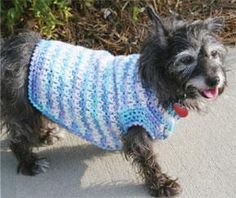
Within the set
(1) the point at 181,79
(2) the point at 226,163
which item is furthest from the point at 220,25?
(2) the point at 226,163

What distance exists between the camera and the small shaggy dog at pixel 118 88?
121 inches

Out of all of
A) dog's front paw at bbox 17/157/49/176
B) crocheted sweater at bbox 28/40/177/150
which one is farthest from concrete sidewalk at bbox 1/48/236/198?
crocheted sweater at bbox 28/40/177/150

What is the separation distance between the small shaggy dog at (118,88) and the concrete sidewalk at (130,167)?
0.52ft

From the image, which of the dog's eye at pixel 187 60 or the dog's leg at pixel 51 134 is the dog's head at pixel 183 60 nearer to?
the dog's eye at pixel 187 60

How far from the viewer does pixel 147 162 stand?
3385mm

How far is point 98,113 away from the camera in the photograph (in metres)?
3.32

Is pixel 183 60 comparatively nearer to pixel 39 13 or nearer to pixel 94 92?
pixel 94 92

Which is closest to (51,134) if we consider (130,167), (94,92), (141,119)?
(130,167)

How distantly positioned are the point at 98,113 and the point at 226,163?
89 cm

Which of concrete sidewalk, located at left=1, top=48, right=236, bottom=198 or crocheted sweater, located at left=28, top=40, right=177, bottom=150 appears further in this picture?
concrete sidewalk, located at left=1, top=48, right=236, bottom=198

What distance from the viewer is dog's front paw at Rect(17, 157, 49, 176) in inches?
144

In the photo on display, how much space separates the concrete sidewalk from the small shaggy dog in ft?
0.52

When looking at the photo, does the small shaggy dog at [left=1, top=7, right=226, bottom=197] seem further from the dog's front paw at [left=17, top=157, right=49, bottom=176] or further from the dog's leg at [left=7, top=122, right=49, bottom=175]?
the dog's front paw at [left=17, top=157, right=49, bottom=176]

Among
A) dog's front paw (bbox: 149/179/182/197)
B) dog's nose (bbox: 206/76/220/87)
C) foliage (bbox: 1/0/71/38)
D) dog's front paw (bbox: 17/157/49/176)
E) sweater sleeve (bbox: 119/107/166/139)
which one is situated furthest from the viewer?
foliage (bbox: 1/0/71/38)
